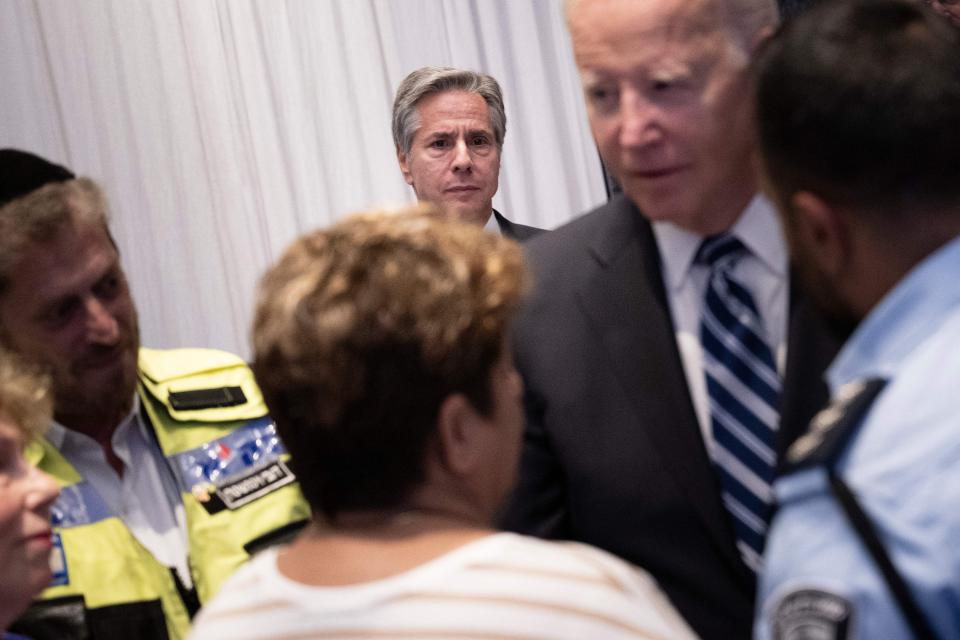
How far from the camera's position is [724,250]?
183 centimetres

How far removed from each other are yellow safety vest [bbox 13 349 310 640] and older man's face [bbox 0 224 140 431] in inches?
3.2

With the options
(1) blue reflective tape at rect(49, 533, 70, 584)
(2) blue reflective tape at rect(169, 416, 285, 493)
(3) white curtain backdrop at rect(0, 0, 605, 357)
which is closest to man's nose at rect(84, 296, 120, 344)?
(2) blue reflective tape at rect(169, 416, 285, 493)

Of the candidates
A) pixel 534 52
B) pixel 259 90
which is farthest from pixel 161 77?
pixel 534 52

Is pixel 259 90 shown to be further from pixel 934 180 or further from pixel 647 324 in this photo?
pixel 934 180

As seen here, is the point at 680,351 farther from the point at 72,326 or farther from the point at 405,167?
the point at 405,167

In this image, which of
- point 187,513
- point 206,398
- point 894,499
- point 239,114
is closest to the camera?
point 894,499

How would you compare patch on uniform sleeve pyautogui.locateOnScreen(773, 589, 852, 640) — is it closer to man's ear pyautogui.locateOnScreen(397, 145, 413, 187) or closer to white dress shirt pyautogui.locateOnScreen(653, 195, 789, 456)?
white dress shirt pyautogui.locateOnScreen(653, 195, 789, 456)

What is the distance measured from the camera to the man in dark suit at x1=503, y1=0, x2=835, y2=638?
176 cm

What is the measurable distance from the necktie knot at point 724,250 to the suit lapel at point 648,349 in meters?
0.08

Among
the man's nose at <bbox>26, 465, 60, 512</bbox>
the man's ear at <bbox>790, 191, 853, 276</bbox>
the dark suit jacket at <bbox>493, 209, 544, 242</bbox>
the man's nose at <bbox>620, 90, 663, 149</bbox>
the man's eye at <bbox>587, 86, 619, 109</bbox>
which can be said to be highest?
the man's eye at <bbox>587, 86, 619, 109</bbox>

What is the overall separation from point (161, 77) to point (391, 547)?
398 centimetres

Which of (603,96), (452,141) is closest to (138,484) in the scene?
(603,96)

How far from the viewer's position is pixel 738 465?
1775 millimetres

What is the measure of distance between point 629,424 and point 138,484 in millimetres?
966
